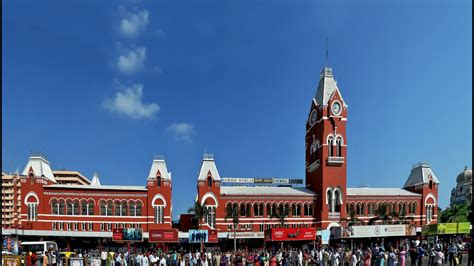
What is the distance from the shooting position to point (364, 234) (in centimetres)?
6128

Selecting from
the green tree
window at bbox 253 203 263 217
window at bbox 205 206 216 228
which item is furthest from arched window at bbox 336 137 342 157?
the green tree

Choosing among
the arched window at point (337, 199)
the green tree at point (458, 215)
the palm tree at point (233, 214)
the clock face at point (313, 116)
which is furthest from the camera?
the green tree at point (458, 215)

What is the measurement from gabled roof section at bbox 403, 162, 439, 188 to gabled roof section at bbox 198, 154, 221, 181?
108 ft

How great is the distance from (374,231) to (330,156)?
44.2ft

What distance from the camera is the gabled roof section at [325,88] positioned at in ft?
238

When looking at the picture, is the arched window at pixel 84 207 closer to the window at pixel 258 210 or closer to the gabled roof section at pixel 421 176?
the window at pixel 258 210

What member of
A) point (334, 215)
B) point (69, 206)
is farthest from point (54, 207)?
point (334, 215)

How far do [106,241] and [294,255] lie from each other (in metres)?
34.0

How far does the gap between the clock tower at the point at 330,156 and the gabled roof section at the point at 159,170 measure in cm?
2227

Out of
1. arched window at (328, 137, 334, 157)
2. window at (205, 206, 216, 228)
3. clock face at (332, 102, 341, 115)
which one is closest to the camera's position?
window at (205, 206, 216, 228)

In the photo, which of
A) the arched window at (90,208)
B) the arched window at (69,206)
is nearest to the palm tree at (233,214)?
the arched window at (90,208)

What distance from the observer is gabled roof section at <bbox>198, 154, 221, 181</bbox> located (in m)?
67.5

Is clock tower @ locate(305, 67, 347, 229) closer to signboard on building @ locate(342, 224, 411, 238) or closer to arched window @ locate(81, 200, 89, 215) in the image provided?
signboard on building @ locate(342, 224, 411, 238)

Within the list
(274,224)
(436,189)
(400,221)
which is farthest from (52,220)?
(436,189)
